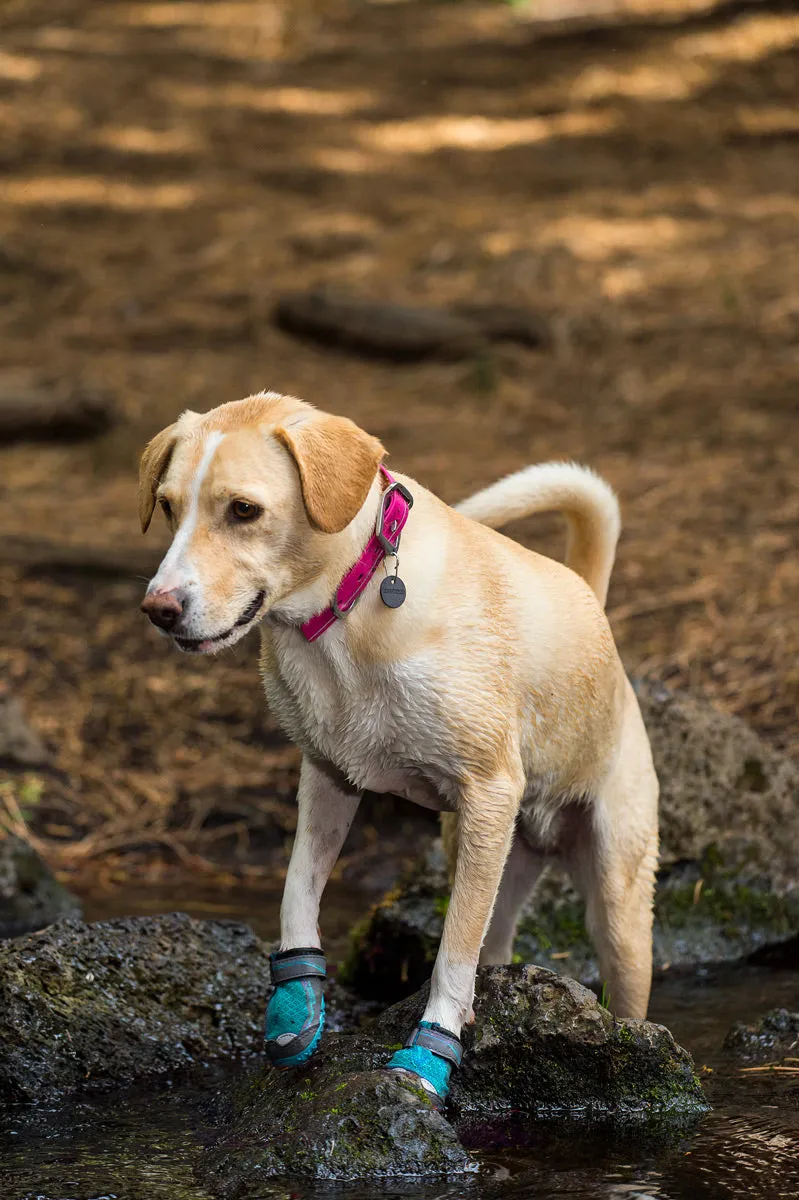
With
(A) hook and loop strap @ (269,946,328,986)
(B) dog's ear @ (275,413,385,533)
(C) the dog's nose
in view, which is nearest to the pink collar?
(B) dog's ear @ (275,413,385,533)

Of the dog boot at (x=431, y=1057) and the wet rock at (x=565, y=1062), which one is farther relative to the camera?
the wet rock at (x=565, y=1062)

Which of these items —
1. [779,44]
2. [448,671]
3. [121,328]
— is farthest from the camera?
[779,44]

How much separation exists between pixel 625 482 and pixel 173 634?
6.41 m

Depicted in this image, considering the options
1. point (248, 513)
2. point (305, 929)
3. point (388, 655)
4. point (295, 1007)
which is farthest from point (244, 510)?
point (295, 1007)

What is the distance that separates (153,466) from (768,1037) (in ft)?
7.48

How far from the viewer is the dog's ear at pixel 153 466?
3574 mm

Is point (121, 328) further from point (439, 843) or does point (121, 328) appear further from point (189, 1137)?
point (189, 1137)

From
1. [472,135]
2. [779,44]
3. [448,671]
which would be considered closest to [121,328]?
[472,135]

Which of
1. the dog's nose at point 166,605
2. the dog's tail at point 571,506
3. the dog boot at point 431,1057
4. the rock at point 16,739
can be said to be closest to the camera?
the dog's nose at point 166,605

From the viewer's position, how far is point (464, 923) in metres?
3.62

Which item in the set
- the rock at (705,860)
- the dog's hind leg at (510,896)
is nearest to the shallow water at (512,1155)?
the dog's hind leg at (510,896)

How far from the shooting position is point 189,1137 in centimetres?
361

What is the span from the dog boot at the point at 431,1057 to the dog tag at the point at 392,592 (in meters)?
0.99

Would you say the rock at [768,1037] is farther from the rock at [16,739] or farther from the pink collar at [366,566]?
the rock at [16,739]
